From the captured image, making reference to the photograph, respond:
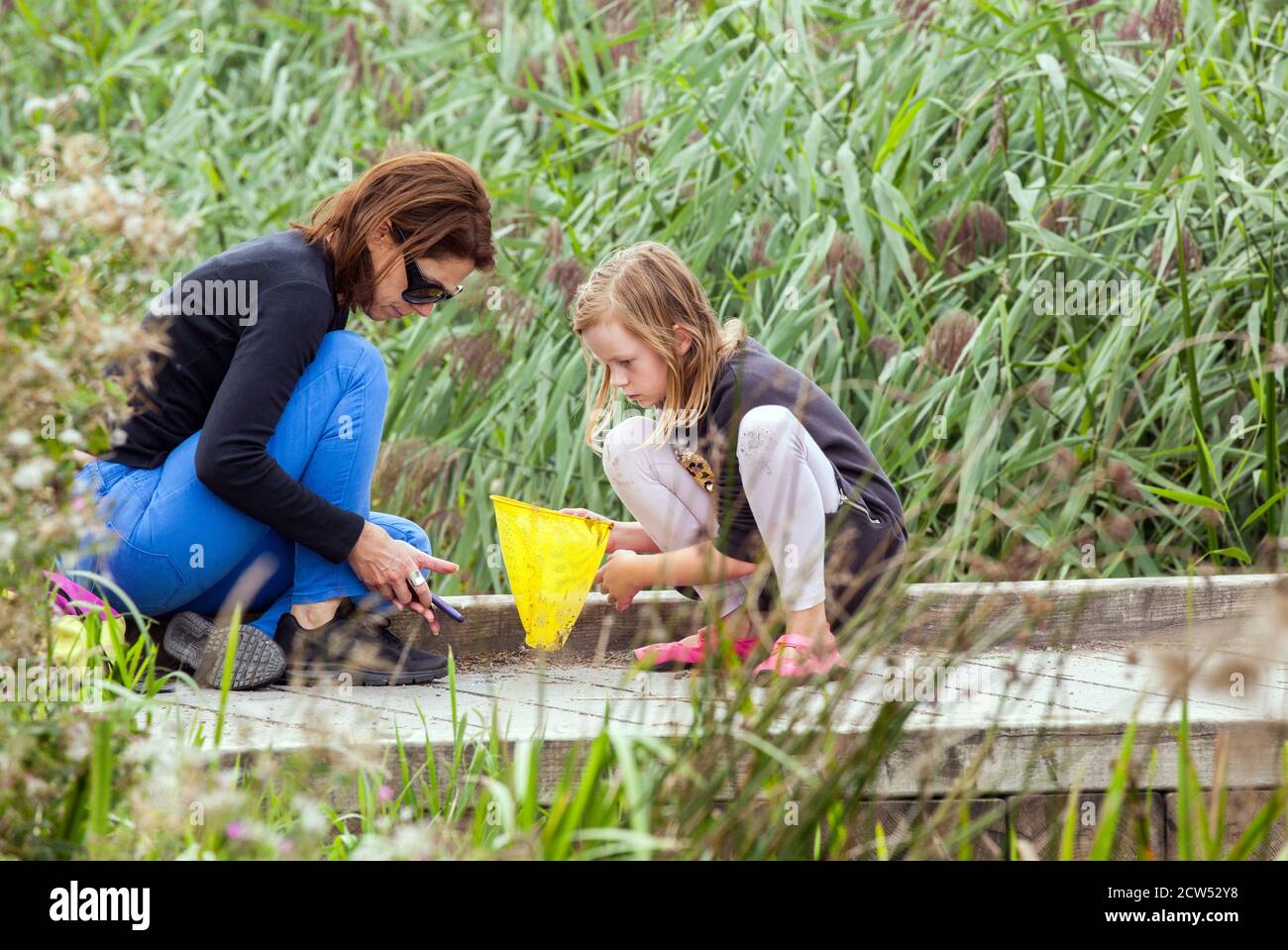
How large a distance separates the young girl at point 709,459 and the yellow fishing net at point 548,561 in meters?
0.06

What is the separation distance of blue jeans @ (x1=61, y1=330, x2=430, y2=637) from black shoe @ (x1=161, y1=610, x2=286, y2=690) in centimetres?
7

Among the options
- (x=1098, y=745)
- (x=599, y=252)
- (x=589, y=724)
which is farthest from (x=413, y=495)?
(x=1098, y=745)

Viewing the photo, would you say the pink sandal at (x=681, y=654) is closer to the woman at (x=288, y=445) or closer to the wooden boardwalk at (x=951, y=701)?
the wooden boardwalk at (x=951, y=701)

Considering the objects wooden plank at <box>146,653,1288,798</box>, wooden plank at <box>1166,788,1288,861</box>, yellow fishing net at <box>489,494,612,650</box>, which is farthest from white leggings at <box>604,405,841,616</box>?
wooden plank at <box>1166,788,1288,861</box>

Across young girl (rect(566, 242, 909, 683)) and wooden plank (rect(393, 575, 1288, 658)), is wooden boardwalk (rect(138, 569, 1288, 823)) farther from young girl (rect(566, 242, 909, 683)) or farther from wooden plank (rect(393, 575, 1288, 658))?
young girl (rect(566, 242, 909, 683))

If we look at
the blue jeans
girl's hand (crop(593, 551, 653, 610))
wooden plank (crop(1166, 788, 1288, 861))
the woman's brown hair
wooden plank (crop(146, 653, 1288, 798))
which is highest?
the woman's brown hair

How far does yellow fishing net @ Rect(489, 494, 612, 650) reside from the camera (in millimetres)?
2279

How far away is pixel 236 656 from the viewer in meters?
2.27

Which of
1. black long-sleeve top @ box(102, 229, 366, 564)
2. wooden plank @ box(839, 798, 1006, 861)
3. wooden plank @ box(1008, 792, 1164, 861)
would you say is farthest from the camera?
black long-sleeve top @ box(102, 229, 366, 564)

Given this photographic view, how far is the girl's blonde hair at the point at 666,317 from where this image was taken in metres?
2.42

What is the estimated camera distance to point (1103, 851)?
132 centimetres

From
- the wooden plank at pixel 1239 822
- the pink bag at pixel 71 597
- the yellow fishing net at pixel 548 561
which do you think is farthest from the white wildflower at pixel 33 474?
the wooden plank at pixel 1239 822
